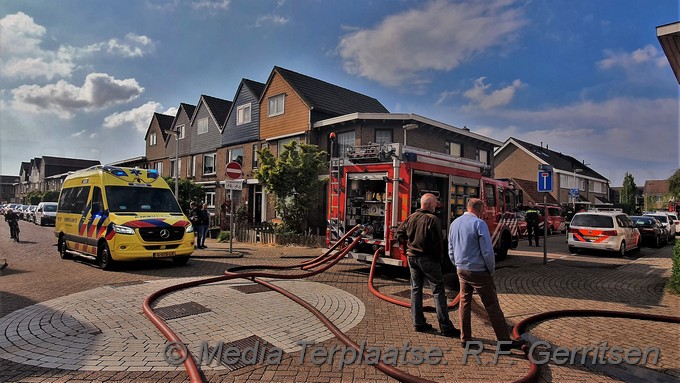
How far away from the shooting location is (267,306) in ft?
19.8

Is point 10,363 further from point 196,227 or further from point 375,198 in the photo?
point 196,227

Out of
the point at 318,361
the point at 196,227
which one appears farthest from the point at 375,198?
the point at 196,227

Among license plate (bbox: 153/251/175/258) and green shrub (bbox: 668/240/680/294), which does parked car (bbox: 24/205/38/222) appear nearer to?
license plate (bbox: 153/251/175/258)

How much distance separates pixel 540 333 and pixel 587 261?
29.6 feet

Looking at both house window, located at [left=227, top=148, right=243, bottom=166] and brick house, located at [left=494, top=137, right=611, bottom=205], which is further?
brick house, located at [left=494, top=137, right=611, bottom=205]

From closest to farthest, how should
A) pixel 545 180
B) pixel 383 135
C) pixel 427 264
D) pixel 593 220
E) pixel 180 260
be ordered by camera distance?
1. pixel 427 264
2. pixel 180 260
3. pixel 545 180
4. pixel 593 220
5. pixel 383 135

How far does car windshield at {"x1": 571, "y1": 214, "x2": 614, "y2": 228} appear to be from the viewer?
1388cm

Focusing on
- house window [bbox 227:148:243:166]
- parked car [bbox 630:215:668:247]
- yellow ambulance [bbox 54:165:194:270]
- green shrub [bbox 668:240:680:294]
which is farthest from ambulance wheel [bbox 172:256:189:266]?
parked car [bbox 630:215:668:247]

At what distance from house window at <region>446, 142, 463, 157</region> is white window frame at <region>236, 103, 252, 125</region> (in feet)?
40.9

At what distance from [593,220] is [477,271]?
1224 cm

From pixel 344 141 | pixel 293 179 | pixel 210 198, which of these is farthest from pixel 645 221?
pixel 210 198

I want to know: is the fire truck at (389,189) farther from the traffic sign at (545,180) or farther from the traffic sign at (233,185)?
the traffic sign at (233,185)

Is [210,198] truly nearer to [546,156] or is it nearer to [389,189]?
[389,189]

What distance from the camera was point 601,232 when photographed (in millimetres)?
13844
